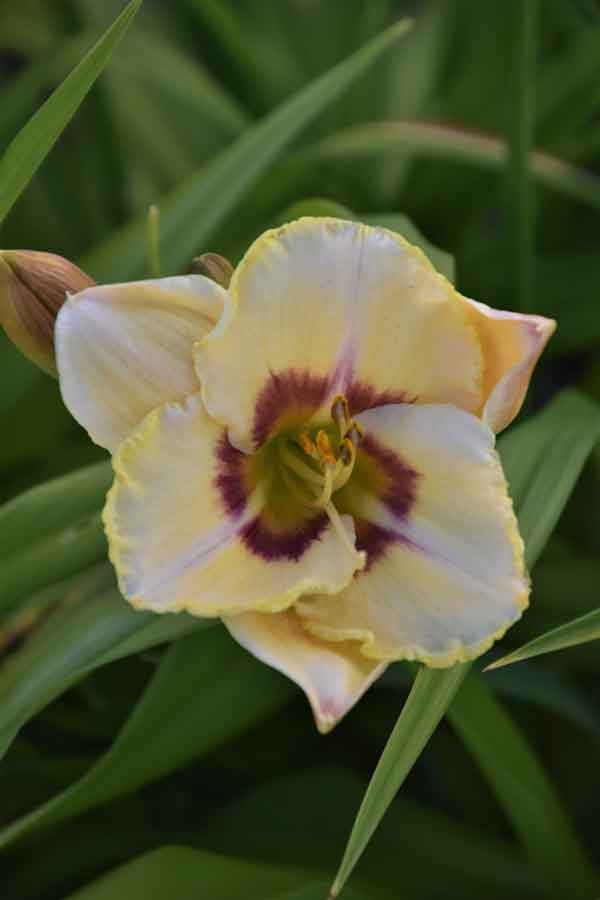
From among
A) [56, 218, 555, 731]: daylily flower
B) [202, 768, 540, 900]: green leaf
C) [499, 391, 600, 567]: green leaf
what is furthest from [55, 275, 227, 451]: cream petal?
[202, 768, 540, 900]: green leaf

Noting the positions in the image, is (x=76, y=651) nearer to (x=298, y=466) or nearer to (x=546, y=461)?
(x=298, y=466)

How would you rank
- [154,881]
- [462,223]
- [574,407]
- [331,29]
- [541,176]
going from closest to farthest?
[154,881] → [574,407] → [541,176] → [462,223] → [331,29]

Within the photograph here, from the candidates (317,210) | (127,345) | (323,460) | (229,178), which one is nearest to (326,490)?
(323,460)

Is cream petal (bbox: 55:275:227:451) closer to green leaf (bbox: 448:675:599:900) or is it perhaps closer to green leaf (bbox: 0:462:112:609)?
green leaf (bbox: 0:462:112:609)

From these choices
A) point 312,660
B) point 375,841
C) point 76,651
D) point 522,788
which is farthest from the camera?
point 375,841

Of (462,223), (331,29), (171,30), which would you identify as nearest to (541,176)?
(462,223)

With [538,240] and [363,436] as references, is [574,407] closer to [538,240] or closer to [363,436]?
[363,436]

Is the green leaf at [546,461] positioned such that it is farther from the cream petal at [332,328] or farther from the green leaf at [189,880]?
the green leaf at [189,880]
